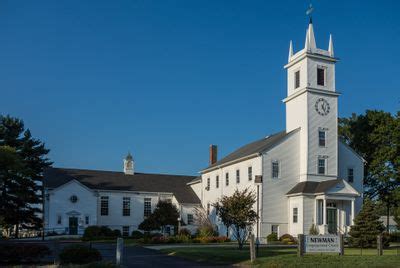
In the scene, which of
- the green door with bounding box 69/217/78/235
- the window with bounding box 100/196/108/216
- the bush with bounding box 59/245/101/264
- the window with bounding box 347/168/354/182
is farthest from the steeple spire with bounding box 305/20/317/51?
the bush with bounding box 59/245/101/264

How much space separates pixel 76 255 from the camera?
20.8m

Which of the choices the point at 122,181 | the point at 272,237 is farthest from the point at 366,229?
the point at 122,181

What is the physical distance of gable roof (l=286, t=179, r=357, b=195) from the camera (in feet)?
146

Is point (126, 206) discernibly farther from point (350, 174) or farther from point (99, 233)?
point (350, 174)

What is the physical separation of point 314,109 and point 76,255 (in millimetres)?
31783

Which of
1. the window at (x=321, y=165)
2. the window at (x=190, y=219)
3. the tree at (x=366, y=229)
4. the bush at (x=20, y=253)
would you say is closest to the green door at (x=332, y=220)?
the window at (x=321, y=165)

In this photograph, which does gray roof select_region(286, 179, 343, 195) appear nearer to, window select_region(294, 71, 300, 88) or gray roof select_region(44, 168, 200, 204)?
window select_region(294, 71, 300, 88)

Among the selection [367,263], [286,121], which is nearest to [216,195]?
[286,121]

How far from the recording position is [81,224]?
5578cm

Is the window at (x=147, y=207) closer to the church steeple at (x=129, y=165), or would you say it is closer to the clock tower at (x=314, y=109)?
the church steeple at (x=129, y=165)

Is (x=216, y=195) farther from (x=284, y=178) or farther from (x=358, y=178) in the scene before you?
(x=358, y=178)

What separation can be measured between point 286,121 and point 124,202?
21236 millimetres

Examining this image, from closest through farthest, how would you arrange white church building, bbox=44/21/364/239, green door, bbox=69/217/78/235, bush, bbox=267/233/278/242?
bush, bbox=267/233/278/242, white church building, bbox=44/21/364/239, green door, bbox=69/217/78/235

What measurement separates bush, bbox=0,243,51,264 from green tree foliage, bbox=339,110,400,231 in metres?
37.8
